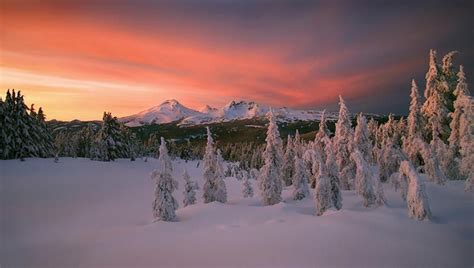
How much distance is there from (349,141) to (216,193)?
15.0 m

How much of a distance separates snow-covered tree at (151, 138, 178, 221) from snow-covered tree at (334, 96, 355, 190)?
58.0ft

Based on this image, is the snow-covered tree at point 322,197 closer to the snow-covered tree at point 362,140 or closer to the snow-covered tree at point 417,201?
the snow-covered tree at point 417,201

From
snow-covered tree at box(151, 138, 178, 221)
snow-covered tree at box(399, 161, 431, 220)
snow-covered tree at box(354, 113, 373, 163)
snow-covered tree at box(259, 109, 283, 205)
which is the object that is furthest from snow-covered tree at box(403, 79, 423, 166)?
snow-covered tree at box(151, 138, 178, 221)

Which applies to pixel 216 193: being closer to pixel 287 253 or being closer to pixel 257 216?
pixel 257 216

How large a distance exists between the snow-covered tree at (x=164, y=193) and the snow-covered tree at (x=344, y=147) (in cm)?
1767

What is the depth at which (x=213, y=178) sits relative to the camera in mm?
30922

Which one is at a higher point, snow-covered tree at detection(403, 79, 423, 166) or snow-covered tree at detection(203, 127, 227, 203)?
snow-covered tree at detection(403, 79, 423, 166)

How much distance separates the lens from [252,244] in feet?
44.2

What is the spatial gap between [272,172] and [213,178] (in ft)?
20.7

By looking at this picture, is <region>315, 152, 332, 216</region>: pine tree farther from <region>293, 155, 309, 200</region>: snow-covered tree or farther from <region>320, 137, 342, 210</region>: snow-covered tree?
<region>293, 155, 309, 200</region>: snow-covered tree

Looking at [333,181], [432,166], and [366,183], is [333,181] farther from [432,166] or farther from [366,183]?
[432,166]

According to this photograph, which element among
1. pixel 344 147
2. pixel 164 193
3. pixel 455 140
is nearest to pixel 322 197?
pixel 164 193

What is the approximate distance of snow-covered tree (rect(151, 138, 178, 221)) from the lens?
2170 cm

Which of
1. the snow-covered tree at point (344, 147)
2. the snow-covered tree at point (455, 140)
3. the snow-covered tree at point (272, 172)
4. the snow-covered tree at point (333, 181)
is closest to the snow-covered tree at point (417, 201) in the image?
the snow-covered tree at point (333, 181)
